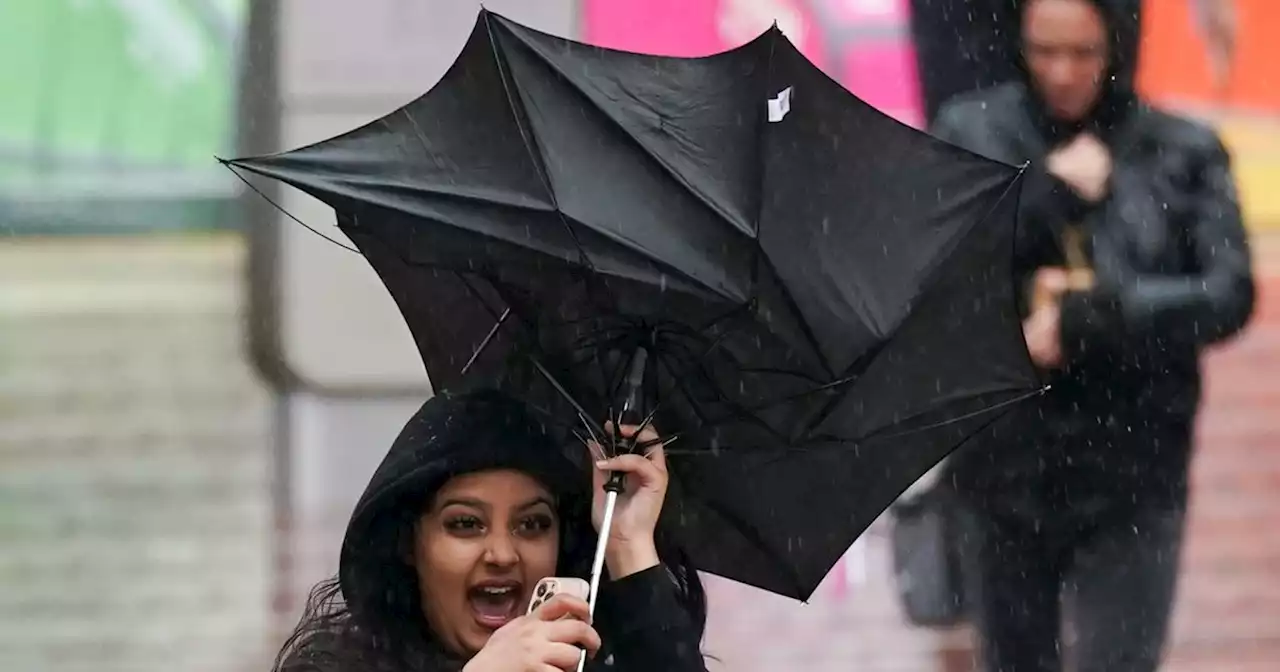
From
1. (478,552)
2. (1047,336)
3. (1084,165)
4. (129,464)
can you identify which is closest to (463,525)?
(478,552)

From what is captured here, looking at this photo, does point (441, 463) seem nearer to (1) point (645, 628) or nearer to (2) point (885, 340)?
(1) point (645, 628)

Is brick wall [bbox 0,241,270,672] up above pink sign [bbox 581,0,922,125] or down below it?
below

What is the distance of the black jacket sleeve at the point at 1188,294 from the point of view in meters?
3.58

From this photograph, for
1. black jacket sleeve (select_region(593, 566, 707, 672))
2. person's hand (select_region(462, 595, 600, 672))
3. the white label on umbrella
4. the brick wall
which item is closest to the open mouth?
black jacket sleeve (select_region(593, 566, 707, 672))

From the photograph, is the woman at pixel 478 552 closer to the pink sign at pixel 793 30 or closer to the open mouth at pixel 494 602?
the open mouth at pixel 494 602

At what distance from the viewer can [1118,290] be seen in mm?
3631

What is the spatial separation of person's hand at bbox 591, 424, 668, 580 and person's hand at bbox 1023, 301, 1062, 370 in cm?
154

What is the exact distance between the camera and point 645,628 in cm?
220

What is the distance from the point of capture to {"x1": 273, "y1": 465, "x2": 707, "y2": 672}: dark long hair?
230cm

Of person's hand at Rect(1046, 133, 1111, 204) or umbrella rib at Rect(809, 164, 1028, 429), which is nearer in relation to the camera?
umbrella rib at Rect(809, 164, 1028, 429)

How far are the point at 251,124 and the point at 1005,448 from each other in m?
2.43

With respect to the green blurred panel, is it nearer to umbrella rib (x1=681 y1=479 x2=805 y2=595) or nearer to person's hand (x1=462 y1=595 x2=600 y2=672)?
umbrella rib (x1=681 y1=479 x2=805 y2=595)

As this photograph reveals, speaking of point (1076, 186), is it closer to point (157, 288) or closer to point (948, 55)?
point (948, 55)

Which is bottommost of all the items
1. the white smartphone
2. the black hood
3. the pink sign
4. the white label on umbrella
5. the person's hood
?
the white smartphone
